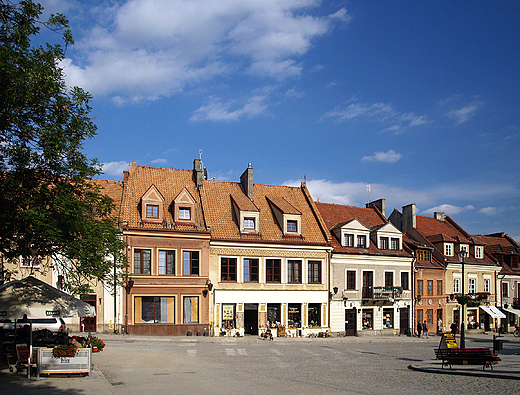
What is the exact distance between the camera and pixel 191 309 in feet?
120

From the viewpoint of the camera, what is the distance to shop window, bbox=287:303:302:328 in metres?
39.6

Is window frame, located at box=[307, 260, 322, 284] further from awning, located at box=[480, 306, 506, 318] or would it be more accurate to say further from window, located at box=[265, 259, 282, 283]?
awning, located at box=[480, 306, 506, 318]

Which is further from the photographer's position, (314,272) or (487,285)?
(487,285)

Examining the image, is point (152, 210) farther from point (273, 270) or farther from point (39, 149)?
point (39, 149)

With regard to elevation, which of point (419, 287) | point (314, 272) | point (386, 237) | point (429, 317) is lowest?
point (429, 317)

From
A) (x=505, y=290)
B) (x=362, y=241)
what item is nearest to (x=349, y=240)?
(x=362, y=241)

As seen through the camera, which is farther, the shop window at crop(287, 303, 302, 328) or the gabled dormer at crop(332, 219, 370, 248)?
the gabled dormer at crop(332, 219, 370, 248)

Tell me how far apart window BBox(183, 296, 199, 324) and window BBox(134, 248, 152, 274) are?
376 centimetres

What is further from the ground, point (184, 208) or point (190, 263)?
point (184, 208)

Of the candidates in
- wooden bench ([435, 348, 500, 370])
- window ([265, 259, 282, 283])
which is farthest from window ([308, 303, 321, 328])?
wooden bench ([435, 348, 500, 370])

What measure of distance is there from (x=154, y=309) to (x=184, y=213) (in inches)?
300

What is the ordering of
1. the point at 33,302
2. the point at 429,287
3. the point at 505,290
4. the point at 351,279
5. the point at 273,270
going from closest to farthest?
1. the point at 33,302
2. the point at 273,270
3. the point at 351,279
4. the point at 429,287
5. the point at 505,290

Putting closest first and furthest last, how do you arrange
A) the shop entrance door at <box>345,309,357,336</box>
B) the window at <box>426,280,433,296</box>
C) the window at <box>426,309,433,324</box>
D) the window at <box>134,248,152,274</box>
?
the window at <box>134,248,152,274</box>
the shop entrance door at <box>345,309,357,336</box>
the window at <box>426,309,433,324</box>
the window at <box>426,280,433,296</box>

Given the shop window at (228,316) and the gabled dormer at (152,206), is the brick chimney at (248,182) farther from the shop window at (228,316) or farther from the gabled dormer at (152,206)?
the shop window at (228,316)
